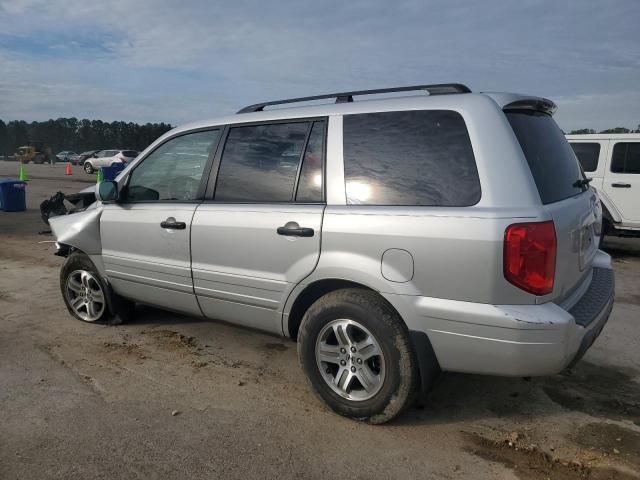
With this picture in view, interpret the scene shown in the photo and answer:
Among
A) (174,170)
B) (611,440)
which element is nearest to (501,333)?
(611,440)

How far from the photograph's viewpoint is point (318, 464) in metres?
2.66

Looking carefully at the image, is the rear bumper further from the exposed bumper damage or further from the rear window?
the exposed bumper damage

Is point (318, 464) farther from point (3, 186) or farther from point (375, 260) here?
point (3, 186)

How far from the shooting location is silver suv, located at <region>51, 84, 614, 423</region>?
2535 millimetres

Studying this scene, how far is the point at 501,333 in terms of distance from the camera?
8.26ft

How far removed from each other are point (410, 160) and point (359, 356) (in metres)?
1.16

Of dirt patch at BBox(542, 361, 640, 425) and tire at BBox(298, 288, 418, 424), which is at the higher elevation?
tire at BBox(298, 288, 418, 424)

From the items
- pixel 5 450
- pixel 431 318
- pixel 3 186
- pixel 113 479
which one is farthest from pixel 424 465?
pixel 3 186

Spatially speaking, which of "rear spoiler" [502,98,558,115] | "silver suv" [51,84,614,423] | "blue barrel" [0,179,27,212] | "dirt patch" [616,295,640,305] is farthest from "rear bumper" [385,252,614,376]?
"blue barrel" [0,179,27,212]

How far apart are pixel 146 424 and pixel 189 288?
1.07m

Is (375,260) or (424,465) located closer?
(424,465)

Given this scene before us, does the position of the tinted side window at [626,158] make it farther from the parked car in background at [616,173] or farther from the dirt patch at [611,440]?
the dirt patch at [611,440]

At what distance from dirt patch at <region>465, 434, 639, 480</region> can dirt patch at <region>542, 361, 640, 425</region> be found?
66cm

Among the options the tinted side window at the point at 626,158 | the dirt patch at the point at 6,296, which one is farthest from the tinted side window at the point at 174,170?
the tinted side window at the point at 626,158
